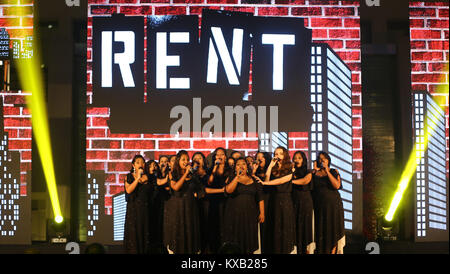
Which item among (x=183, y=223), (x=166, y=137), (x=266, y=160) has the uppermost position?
(x=166, y=137)

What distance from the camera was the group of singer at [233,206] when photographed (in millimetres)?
5547

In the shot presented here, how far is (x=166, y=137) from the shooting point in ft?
19.4

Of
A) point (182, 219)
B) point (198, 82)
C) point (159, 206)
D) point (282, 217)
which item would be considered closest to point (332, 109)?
point (282, 217)

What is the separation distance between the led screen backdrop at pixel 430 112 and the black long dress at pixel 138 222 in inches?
102

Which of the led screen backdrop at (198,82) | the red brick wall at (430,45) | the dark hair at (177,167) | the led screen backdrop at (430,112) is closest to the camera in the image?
the dark hair at (177,167)

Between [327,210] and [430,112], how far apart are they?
145 cm

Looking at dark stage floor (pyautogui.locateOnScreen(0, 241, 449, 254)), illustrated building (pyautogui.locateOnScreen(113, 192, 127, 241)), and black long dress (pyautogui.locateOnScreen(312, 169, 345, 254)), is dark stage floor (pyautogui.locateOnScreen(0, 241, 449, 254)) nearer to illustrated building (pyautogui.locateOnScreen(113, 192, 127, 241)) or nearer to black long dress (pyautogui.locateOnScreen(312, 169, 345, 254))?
illustrated building (pyautogui.locateOnScreen(113, 192, 127, 241))

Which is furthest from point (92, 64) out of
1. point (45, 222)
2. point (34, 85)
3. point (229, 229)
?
point (229, 229)

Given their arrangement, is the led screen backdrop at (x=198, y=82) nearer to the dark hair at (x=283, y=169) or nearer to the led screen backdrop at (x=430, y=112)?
the dark hair at (x=283, y=169)

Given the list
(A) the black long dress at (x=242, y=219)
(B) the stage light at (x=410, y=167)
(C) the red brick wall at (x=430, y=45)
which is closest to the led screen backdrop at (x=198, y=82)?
(B) the stage light at (x=410, y=167)

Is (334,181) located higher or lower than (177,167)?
lower

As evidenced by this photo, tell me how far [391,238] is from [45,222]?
3310mm

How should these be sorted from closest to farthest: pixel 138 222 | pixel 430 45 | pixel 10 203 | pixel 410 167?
pixel 138 222, pixel 10 203, pixel 410 167, pixel 430 45

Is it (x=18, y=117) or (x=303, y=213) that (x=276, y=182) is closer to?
(x=303, y=213)
